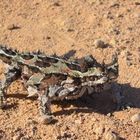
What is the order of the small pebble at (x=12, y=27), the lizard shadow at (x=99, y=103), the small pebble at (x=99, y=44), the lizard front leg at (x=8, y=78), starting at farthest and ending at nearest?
the small pebble at (x=12, y=27)
the small pebble at (x=99, y=44)
the lizard front leg at (x=8, y=78)
the lizard shadow at (x=99, y=103)

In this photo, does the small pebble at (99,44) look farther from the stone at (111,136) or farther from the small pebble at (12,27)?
the stone at (111,136)

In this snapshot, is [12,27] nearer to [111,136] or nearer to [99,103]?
[99,103]

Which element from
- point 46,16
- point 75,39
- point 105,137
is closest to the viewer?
point 105,137

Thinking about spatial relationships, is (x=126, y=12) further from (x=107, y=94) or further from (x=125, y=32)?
(x=107, y=94)

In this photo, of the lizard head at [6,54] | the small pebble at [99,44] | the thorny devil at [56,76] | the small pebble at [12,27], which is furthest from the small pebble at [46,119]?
the small pebble at [12,27]

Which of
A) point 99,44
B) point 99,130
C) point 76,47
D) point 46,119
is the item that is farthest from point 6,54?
point 99,130

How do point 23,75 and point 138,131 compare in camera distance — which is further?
point 23,75

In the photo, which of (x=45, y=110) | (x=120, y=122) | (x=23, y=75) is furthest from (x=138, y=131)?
(x=23, y=75)
